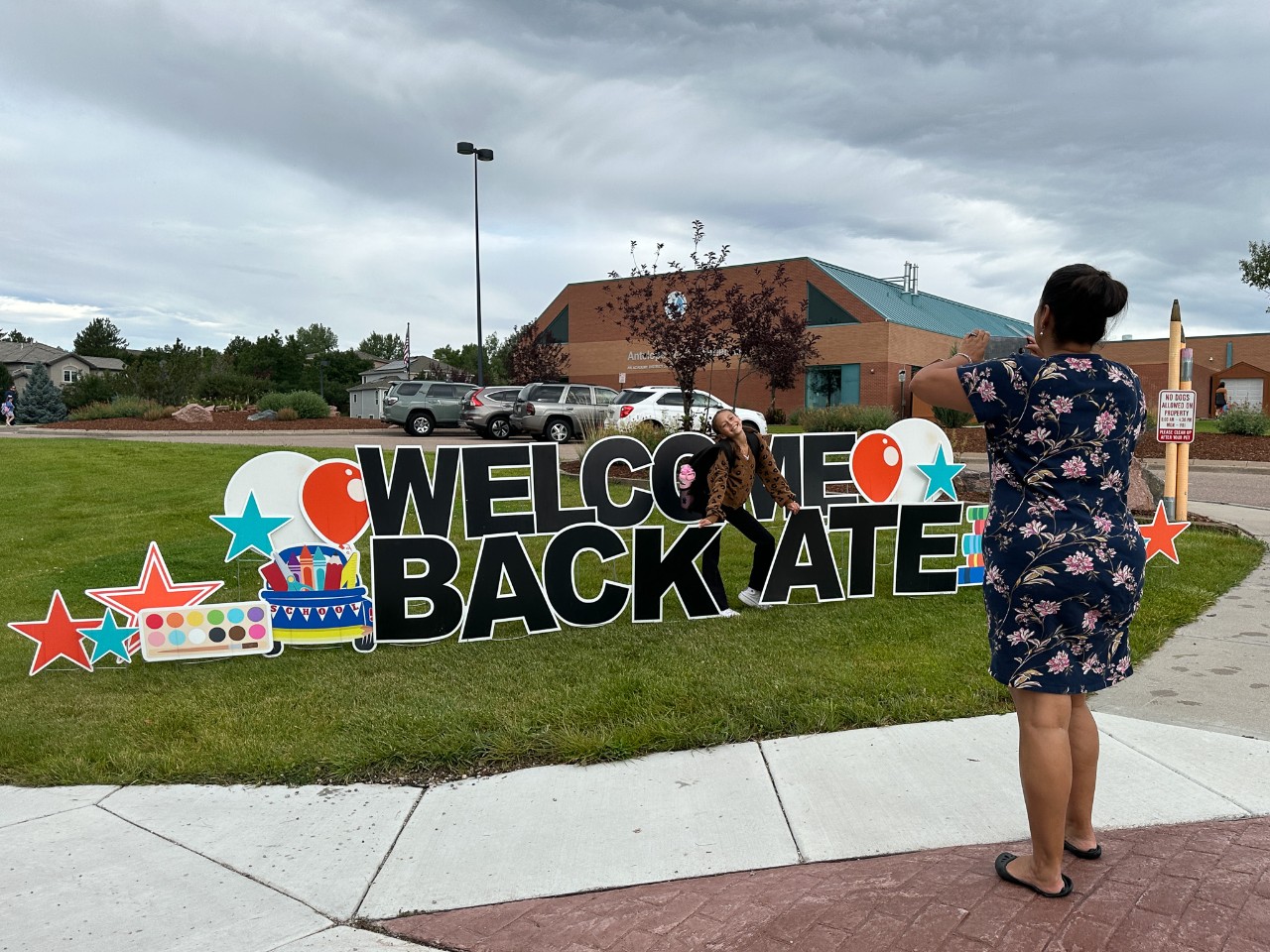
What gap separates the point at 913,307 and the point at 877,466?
4104 cm

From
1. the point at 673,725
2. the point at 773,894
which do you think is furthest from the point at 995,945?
the point at 673,725

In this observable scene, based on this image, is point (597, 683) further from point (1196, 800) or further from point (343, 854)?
point (1196, 800)

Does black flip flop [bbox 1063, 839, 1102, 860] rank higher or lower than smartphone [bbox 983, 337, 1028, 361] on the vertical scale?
lower

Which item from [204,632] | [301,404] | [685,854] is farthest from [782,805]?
[301,404]

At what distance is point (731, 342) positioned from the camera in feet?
77.7

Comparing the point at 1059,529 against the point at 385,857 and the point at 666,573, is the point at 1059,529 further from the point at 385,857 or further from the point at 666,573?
the point at 666,573

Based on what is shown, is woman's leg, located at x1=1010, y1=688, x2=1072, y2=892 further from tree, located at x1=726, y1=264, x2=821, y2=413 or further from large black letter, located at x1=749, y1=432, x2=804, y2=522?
tree, located at x1=726, y1=264, x2=821, y2=413

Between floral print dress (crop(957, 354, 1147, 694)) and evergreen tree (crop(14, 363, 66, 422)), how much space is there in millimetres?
40468

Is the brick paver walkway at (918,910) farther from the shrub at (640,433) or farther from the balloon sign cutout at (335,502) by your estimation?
the shrub at (640,433)

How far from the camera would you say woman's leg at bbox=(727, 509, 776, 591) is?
7.03 metres

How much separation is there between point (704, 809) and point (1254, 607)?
17.9ft

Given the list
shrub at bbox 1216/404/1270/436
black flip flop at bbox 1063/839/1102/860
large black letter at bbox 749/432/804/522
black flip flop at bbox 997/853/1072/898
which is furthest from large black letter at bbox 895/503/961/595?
shrub at bbox 1216/404/1270/436

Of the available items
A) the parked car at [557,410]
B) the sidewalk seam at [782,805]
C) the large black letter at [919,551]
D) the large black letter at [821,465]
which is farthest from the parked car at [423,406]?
the sidewalk seam at [782,805]

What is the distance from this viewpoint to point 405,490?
6.38 meters
